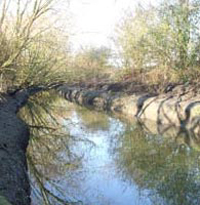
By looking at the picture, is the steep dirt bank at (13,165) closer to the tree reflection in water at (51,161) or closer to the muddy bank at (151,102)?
the tree reflection in water at (51,161)

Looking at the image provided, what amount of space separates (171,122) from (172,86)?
4.09m

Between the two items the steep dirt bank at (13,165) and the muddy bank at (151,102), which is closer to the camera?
the steep dirt bank at (13,165)

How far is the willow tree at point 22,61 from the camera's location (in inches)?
391

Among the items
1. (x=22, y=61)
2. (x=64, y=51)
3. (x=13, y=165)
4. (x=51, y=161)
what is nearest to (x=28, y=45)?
(x=22, y=61)

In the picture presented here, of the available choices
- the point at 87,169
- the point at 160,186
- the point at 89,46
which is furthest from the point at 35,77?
the point at 89,46

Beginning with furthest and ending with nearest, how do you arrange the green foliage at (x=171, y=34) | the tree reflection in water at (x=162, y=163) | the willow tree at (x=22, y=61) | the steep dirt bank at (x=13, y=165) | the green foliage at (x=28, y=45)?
the green foliage at (x=171, y=34) < the green foliage at (x=28, y=45) < the willow tree at (x=22, y=61) < the tree reflection in water at (x=162, y=163) < the steep dirt bank at (x=13, y=165)

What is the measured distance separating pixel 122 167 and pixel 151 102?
9207 millimetres

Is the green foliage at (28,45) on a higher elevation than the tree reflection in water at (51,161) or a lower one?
higher

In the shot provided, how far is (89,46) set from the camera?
119 ft

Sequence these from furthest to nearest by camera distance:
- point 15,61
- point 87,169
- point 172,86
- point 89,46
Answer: point 89,46 < point 172,86 < point 15,61 < point 87,169

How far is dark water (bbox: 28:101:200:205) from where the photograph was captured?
841cm

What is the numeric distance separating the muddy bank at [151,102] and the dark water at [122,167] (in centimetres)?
99

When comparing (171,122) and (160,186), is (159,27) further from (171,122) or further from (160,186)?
(160,186)

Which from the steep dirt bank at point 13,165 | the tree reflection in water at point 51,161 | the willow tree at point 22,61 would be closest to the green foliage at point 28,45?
the willow tree at point 22,61
